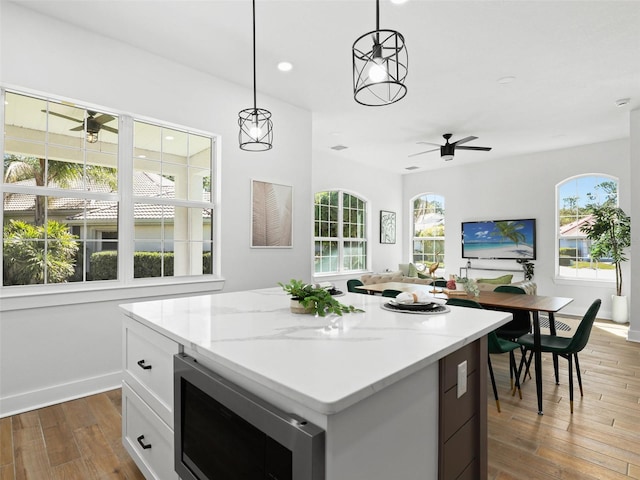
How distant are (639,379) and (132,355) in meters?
4.19

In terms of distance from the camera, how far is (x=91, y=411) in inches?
104

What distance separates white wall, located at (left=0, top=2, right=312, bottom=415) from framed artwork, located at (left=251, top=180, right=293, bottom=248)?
0.29 feet

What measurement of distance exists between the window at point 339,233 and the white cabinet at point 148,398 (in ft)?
15.9

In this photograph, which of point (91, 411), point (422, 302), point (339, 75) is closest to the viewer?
point (422, 302)

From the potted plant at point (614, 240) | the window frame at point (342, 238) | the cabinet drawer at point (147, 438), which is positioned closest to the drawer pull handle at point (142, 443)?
the cabinet drawer at point (147, 438)

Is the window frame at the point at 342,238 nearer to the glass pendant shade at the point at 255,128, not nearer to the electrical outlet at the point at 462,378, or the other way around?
the glass pendant shade at the point at 255,128

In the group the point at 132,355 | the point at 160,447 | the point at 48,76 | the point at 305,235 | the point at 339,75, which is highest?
the point at 339,75

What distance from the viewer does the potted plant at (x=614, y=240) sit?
18.0ft

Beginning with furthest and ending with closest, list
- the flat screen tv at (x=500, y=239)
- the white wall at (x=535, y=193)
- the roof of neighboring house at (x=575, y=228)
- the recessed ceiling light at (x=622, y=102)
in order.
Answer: the flat screen tv at (x=500, y=239), the roof of neighboring house at (x=575, y=228), the white wall at (x=535, y=193), the recessed ceiling light at (x=622, y=102)

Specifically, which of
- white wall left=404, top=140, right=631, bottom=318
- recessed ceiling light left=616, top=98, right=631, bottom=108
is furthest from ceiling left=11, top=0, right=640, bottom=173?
white wall left=404, top=140, right=631, bottom=318

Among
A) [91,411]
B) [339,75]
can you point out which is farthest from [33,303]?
[339,75]

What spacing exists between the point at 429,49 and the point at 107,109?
285cm

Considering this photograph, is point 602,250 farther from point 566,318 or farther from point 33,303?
point 33,303

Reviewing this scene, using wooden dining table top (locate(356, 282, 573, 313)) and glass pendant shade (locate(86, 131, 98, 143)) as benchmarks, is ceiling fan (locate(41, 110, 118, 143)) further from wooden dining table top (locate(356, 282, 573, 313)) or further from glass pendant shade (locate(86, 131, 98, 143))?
wooden dining table top (locate(356, 282, 573, 313))
